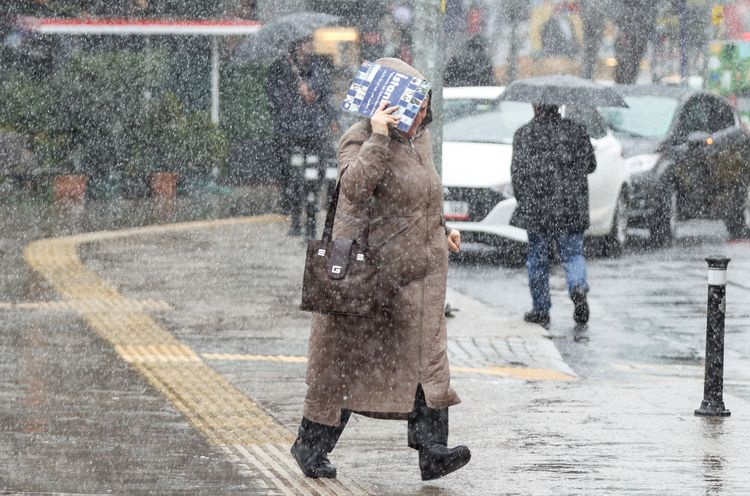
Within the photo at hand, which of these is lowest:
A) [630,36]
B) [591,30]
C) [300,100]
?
[300,100]

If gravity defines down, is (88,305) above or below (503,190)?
below

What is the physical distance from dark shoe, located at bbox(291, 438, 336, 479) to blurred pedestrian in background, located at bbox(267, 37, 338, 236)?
10154mm

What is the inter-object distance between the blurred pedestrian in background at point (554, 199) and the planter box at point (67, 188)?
9.35 metres

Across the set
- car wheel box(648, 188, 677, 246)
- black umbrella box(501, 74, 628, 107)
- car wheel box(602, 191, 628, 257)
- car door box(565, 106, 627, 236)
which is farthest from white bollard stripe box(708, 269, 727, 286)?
car wheel box(648, 188, 677, 246)

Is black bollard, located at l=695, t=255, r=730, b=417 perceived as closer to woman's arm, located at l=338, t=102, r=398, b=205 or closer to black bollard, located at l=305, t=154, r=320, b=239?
woman's arm, located at l=338, t=102, r=398, b=205

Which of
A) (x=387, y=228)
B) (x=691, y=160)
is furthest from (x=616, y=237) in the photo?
(x=387, y=228)

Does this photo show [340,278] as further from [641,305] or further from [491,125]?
[491,125]

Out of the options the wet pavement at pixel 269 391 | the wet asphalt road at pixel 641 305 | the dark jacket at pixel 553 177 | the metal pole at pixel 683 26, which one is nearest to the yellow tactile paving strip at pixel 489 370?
the wet pavement at pixel 269 391

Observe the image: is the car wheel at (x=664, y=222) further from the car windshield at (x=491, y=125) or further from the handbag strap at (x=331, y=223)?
the handbag strap at (x=331, y=223)

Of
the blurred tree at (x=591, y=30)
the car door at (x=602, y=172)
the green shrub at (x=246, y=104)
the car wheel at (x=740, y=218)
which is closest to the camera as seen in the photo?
the car door at (x=602, y=172)

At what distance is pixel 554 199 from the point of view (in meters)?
12.4

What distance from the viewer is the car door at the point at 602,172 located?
671 inches

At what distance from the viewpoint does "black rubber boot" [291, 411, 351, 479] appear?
23.1 feet

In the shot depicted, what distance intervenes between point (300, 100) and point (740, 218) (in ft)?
18.4
